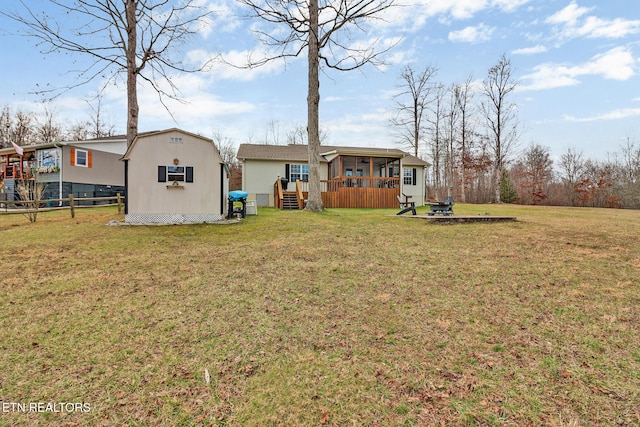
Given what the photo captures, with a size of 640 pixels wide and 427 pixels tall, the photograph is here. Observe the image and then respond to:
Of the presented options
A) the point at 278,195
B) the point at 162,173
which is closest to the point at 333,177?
the point at 278,195

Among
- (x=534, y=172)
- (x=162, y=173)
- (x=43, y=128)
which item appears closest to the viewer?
(x=162, y=173)

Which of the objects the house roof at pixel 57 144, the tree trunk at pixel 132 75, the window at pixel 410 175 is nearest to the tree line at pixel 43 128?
the house roof at pixel 57 144

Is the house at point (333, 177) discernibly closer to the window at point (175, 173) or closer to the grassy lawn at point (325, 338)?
the window at point (175, 173)

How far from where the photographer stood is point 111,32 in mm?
12055

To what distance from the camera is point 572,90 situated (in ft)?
55.0

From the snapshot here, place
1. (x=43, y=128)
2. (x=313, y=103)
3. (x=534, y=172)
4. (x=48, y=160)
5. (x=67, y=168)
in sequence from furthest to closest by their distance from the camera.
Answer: (x=534, y=172), (x=43, y=128), (x=48, y=160), (x=67, y=168), (x=313, y=103)

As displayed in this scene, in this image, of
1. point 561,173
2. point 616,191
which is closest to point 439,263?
point 616,191

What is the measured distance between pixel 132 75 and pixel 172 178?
497 centimetres

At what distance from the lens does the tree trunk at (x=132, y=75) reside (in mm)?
11414

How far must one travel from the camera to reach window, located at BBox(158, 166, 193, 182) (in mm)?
10258

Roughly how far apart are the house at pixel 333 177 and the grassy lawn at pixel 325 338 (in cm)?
1218

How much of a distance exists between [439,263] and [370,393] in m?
3.58

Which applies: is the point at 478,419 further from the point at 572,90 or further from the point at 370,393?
the point at 572,90

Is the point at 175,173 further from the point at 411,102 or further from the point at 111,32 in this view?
the point at 411,102
